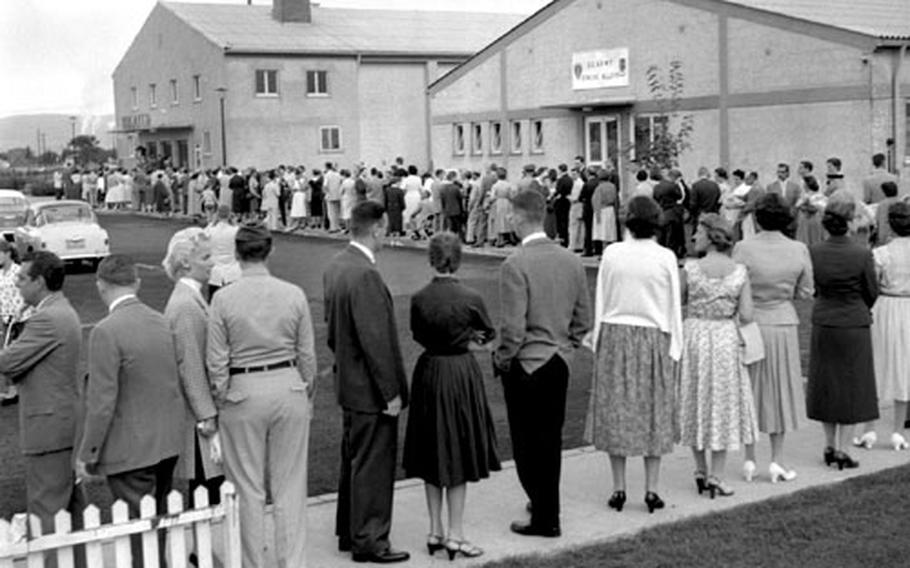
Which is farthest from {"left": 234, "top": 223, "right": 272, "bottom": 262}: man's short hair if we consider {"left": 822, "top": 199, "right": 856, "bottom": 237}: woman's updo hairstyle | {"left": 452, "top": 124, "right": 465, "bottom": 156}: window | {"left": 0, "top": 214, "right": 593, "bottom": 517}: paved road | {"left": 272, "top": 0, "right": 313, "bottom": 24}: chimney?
{"left": 272, "top": 0, "right": 313, "bottom": 24}: chimney

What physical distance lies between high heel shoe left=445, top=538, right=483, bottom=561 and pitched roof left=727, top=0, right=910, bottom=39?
76.5 ft

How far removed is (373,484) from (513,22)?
61.1 m

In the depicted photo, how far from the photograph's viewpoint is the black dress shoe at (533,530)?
7828 mm

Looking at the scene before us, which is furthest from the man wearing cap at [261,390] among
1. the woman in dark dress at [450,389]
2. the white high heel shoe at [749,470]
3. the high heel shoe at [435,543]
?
the white high heel shoe at [749,470]

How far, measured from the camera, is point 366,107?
2247 inches

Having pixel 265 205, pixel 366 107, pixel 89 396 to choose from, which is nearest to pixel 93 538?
pixel 89 396

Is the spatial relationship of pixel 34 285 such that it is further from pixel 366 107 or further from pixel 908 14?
pixel 366 107

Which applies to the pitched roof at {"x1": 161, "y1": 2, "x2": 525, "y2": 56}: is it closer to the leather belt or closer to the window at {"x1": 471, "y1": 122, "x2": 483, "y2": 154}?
the window at {"x1": 471, "y1": 122, "x2": 483, "y2": 154}

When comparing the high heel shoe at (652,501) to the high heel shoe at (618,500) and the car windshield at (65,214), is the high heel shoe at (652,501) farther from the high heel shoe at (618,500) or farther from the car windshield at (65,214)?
the car windshield at (65,214)

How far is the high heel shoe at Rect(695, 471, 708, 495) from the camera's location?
8805 mm

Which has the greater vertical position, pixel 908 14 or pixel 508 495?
pixel 908 14

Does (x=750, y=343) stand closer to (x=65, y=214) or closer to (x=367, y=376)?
(x=367, y=376)

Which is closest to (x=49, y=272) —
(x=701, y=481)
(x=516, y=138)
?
(x=701, y=481)

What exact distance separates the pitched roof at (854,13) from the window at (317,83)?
88.2 ft
